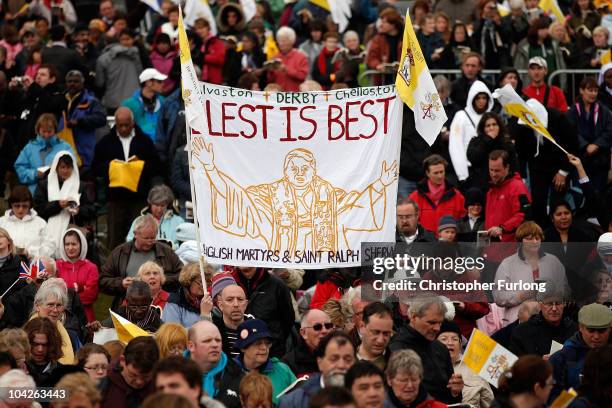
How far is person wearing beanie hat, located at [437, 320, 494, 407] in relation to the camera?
45.6ft

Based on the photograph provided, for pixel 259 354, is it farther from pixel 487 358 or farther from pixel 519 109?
pixel 519 109

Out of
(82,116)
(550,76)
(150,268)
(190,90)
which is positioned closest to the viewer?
(190,90)

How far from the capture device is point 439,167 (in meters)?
18.2

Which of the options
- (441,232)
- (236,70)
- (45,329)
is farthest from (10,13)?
(45,329)

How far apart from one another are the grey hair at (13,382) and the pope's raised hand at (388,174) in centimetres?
462

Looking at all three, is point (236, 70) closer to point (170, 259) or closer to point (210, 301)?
point (170, 259)

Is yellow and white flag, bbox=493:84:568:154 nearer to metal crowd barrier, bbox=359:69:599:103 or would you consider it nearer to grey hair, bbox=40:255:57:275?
metal crowd barrier, bbox=359:69:599:103

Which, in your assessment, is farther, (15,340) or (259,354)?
(259,354)

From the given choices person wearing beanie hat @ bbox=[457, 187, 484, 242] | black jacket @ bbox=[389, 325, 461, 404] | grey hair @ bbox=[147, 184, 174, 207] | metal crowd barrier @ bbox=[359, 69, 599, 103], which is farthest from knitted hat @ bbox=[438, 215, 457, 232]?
metal crowd barrier @ bbox=[359, 69, 599, 103]

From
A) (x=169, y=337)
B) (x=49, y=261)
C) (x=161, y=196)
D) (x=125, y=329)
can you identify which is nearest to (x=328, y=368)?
(x=169, y=337)

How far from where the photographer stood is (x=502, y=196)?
723 inches

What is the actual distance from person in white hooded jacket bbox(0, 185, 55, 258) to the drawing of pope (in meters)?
3.72

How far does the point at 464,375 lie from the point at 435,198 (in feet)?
14.5

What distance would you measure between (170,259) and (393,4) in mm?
10990
